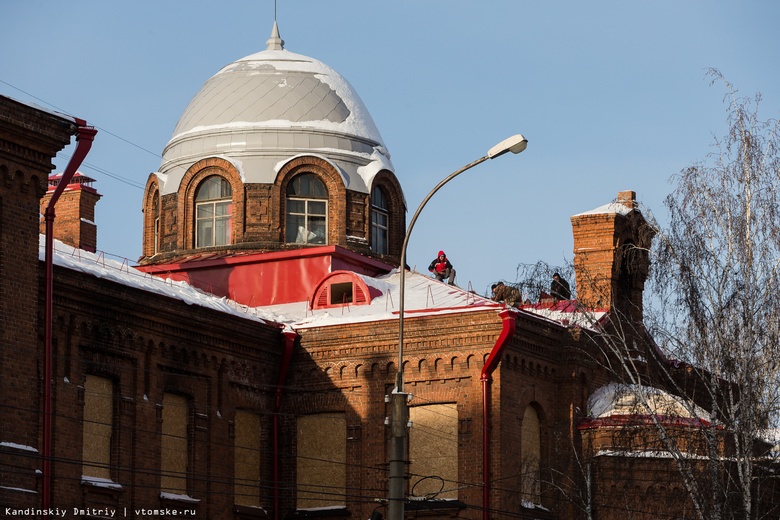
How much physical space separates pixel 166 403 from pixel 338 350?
182 inches

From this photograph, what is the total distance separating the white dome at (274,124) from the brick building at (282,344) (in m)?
0.07

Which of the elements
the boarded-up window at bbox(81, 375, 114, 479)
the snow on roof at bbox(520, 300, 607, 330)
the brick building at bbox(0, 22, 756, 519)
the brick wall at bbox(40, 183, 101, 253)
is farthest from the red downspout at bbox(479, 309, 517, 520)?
the brick wall at bbox(40, 183, 101, 253)

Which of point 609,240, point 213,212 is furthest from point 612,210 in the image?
point 213,212

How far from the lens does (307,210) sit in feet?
157

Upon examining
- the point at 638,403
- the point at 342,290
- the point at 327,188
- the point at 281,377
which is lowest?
the point at 638,403

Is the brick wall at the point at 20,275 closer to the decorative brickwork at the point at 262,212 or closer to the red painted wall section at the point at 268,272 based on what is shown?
the red painted wall section at the point at 268,272

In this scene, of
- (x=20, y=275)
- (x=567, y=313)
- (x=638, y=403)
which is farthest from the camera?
(x=567, y=313)

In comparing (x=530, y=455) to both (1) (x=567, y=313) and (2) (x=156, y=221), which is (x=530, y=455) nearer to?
(1) (x=567, y=313)

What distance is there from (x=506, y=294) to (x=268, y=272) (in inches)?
247

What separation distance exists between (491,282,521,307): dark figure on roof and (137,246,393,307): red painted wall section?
414cm

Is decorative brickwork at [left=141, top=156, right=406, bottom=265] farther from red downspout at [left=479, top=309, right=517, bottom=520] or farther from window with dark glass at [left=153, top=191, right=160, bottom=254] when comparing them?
red downspout at [left=479, top=309, right=517, bottom=520]

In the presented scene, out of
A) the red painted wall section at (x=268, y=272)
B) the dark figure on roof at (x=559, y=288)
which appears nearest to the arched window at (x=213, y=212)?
the red painted wall section at (x=268, y=272)

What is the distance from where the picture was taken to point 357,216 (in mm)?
48156

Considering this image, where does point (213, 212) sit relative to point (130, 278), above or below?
above
